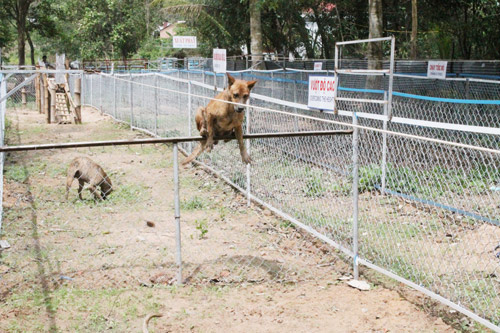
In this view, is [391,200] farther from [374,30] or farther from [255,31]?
[255,31]

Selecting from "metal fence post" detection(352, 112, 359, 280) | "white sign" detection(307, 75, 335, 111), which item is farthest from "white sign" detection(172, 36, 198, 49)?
"metal fence post" detection(352, 112, 359, 280)

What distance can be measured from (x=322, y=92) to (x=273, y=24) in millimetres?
22134

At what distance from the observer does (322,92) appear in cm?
767

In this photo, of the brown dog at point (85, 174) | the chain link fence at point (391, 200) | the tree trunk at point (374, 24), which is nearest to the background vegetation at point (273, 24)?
the tree trunk at point (374, 24)

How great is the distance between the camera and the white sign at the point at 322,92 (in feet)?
24.6

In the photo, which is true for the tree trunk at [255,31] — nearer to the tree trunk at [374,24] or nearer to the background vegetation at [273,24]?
the background vegetation at [273,24]

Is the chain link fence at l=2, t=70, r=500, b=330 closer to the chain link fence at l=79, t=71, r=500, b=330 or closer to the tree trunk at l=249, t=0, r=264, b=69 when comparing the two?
the chain link fence at l=79, t=71, r=500, b=330

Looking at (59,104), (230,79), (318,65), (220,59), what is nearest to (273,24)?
(318,65)

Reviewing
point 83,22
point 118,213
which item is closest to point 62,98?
point 118,213

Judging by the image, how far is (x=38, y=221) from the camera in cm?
689

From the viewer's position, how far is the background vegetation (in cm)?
1883

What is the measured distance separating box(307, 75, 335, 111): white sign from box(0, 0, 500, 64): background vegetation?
6.50m

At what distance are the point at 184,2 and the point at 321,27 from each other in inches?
299

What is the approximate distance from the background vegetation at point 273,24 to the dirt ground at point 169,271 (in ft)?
28.9
